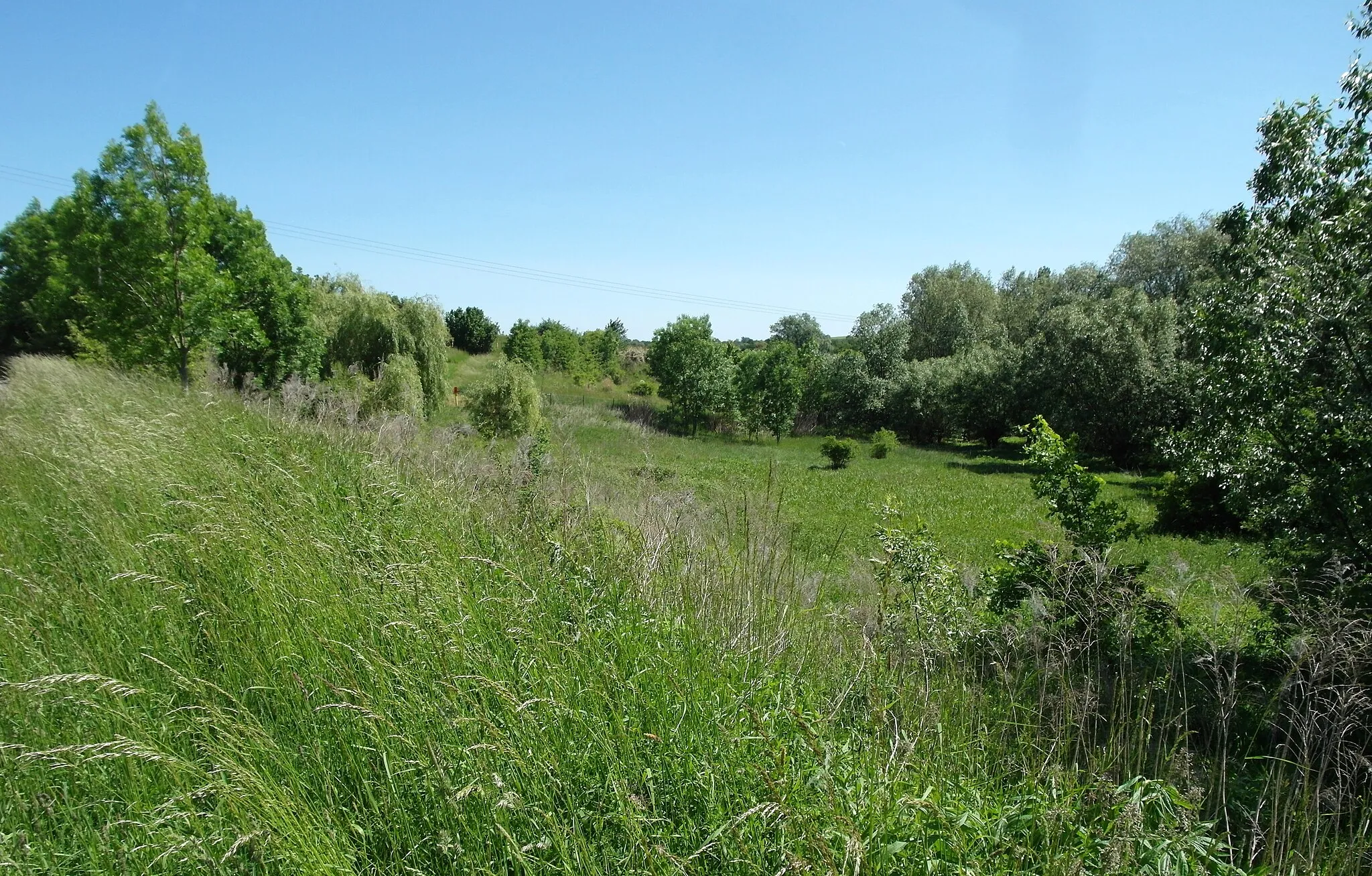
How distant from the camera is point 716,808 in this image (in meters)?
1.99

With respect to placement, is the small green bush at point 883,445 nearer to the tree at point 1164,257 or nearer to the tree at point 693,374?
the tree at point 693,374

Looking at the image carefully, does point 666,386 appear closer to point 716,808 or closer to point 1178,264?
point 1178,264

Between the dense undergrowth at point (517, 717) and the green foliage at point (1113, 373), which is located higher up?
the green foliage at point (1113, 373)

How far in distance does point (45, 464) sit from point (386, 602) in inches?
155

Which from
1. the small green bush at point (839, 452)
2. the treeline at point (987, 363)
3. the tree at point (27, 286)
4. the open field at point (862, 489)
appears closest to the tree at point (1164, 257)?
the treeline at point (987, 363)

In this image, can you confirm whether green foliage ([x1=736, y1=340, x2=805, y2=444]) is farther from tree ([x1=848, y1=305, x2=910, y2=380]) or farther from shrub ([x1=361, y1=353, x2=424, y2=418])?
shrub ([x1=361, y1=353, x2=424, y2=418])

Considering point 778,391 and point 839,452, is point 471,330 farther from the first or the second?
point 839,452

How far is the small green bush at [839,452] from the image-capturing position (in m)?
28.0

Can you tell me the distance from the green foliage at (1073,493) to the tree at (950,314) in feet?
145

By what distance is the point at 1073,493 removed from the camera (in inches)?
247

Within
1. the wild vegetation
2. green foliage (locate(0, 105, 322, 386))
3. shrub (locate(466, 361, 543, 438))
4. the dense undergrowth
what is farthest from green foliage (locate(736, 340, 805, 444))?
the dense undergrowth

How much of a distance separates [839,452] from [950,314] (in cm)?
2682

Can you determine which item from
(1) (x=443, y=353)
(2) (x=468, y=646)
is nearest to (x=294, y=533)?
(2) (x=468, y=646)

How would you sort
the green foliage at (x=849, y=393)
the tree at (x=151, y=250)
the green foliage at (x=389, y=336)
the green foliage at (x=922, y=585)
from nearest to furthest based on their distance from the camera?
the green foliage at (x=922, y=585), the tree at (x=151, y=250), the green foliage at (x=389, y=336), the green foliage at (x=849, y=393)
